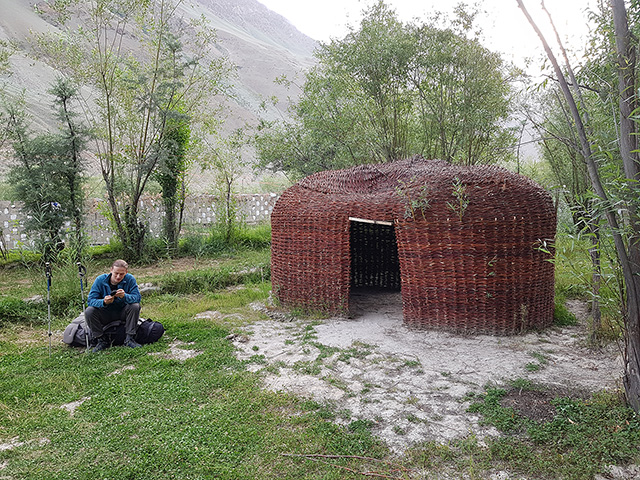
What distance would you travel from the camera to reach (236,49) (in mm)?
60875

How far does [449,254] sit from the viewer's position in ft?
18.5

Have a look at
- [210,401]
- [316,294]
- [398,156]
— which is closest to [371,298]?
[316,294]

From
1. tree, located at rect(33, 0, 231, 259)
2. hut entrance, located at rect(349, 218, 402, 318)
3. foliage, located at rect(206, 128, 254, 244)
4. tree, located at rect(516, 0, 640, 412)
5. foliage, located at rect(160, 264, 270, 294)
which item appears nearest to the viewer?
tree, located at rect(516, 0, 640, 412)

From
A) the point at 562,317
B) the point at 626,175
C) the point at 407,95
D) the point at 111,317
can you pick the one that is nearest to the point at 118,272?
the point at 111,317

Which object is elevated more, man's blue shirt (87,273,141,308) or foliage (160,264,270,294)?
man's blue shirt (87,273,141,308)

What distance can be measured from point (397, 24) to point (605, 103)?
629 cm

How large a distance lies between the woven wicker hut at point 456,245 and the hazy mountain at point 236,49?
7489 millimetres

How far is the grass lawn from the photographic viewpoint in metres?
3.04

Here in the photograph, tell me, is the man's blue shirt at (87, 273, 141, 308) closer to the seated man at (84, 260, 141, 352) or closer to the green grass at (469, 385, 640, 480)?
the seated man at (84, 260, 141, 352)

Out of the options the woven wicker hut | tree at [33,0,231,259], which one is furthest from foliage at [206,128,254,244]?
the woven wicker hut

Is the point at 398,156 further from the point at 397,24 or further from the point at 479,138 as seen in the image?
the point at 397,24

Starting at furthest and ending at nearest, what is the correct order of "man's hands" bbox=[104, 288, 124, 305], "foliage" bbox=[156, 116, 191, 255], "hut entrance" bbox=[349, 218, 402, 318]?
"foliage" bbox=[156, 116, 191, 255] < "hut entrance" bbox=[349, 218, 402, 318] < "man's hands" bbox=[104, 288, 124, 305]

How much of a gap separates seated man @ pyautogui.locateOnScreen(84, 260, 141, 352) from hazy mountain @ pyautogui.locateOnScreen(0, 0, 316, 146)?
6391 millimetres

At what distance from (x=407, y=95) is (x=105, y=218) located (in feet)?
29.4
